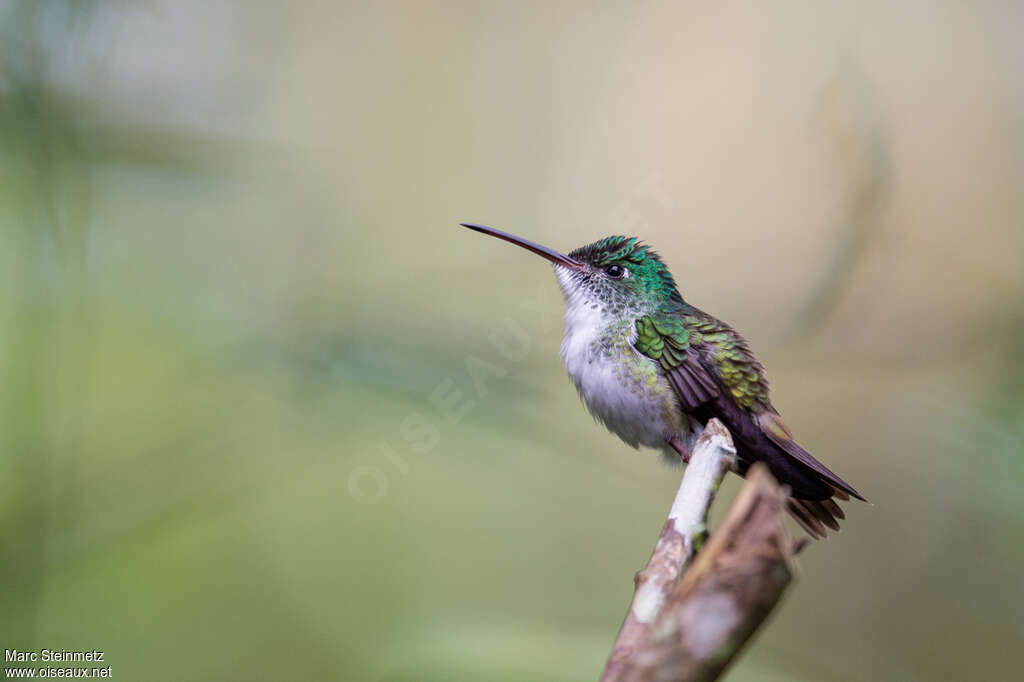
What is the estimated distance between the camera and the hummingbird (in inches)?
68.0

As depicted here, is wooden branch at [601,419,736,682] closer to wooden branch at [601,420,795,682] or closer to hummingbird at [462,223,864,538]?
wooden branch at [601,420,795,682]

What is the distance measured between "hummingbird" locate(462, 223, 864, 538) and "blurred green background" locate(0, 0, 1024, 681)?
3.33ft

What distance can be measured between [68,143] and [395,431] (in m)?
1.62

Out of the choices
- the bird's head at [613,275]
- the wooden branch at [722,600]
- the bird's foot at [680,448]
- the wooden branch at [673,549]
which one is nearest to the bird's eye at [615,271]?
the bird's head at [613,275]

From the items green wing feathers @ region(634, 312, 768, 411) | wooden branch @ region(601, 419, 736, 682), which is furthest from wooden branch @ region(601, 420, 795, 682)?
green wing feathers @ region(634, 312, 768, 411)

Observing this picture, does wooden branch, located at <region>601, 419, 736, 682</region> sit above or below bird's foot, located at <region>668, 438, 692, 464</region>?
above

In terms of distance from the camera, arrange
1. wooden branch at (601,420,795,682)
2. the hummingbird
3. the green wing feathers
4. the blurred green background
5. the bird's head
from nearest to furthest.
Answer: wooden branch at (601,420,795,682)
the hummingbird
the green wing feathers
the bird's head
the blurred green background

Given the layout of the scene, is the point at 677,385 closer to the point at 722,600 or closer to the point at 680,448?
the point at 680,448

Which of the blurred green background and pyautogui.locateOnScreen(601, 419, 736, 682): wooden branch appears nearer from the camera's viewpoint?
pyautogui.locateOnScreen(601, 419, 736, 682): wooden branch

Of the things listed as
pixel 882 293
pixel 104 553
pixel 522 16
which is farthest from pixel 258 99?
pixel 882 293

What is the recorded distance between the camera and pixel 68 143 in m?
2.73

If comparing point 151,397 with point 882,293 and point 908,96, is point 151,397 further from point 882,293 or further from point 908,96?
point 908,96

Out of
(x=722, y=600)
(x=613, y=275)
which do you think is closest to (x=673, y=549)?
(x=722, y=600)

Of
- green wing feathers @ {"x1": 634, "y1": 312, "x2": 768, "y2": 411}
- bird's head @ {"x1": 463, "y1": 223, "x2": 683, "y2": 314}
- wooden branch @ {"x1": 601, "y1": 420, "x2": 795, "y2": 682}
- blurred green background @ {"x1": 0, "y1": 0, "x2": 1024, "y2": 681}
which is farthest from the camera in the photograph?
blurred green background @ {"x1": 0, "y1": 0, "x2": 1024, "y2": 681}
